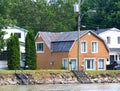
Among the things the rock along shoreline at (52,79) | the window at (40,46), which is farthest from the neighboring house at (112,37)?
the rock along shoreline at (52,79)

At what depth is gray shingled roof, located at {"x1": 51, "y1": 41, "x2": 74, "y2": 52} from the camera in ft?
255

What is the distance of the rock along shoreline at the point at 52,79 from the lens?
189ft

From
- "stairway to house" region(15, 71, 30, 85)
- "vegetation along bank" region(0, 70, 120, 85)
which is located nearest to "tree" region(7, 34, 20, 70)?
"vegetation along bank" region(0, 70, 120, 85)

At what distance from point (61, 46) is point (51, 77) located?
18.3 meters

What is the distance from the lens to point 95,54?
80.9 meters

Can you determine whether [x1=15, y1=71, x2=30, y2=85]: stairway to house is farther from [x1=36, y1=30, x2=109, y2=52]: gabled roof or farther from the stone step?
[x1=36, y1=30, x2=109, y2=52]: gabled roof

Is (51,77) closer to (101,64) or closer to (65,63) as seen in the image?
(65,63)

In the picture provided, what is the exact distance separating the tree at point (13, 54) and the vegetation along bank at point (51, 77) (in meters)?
8.13

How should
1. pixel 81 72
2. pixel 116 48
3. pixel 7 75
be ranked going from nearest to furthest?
pixel 7 75
pixel 81 72
pixel 116 48

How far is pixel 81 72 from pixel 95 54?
56.1ft

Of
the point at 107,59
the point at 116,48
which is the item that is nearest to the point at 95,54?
the point at 107,59

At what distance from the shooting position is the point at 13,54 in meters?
69.6

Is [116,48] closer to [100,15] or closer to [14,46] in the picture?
[100,15]

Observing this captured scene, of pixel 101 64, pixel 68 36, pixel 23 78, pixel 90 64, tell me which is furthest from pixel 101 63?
pixel 23 78
